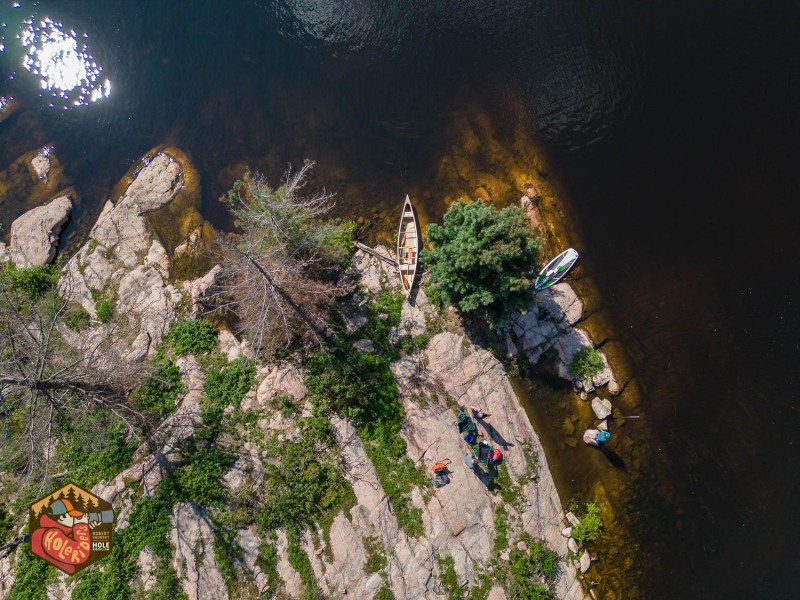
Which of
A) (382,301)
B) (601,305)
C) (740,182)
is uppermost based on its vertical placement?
(382,301)

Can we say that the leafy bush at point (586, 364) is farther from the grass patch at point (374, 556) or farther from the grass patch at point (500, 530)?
the grass patch at point (374, 556)

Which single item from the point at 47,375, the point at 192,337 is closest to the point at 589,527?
the point at 192,337

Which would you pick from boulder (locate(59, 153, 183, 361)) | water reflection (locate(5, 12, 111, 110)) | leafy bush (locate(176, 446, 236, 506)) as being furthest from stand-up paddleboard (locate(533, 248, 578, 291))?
water reflection (locate(5, 12, 111, 110))

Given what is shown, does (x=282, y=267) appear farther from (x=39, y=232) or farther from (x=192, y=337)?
(x=39, y=232)

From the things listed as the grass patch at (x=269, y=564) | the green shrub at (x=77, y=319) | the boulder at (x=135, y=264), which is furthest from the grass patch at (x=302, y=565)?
the green shrub at (x=77, y=319)

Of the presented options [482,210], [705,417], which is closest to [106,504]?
[482,210]

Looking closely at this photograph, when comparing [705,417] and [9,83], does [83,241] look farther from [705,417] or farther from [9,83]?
[705,417]
